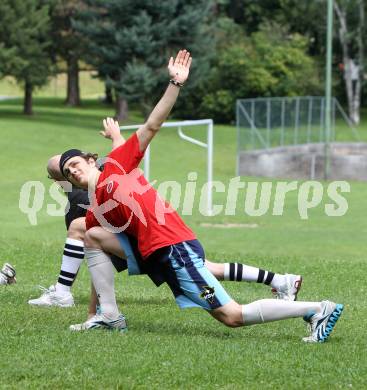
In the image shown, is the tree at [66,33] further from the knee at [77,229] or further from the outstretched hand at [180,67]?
the outstretched hand at [180,67]

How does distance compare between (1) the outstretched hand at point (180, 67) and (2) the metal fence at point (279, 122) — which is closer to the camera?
(1) the outstretched hand at point (180, 67)

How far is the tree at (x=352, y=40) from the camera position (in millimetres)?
57375

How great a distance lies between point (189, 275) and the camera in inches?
288

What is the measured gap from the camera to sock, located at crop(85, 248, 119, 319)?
7672 mm

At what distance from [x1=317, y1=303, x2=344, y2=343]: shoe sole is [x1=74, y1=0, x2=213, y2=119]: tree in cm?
3762

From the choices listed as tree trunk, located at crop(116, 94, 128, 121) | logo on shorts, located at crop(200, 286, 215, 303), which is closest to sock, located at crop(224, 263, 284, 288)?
logo on shorts, located at crop(200, 286, 215, 303)

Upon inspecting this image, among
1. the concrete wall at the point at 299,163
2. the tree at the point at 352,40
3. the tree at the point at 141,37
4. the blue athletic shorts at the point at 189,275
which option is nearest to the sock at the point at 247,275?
the blue athletic shorts at the point at 189,275

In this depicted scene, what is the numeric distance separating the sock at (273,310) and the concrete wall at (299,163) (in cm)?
2790

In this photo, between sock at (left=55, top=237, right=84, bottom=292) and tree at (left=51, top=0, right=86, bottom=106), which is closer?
sock at (left=55, top=237, right=84, bottom=292)

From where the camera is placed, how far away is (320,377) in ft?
20.4

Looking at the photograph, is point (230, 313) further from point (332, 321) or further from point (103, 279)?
point (103, 279)

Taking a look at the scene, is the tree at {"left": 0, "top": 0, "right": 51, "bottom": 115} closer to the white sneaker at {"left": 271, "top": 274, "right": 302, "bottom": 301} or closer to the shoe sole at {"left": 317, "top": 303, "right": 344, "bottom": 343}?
the white sneaker at {"left": 271, "top": 274, "right": 302, "bottom": 301}

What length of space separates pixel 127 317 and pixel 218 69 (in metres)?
46.9

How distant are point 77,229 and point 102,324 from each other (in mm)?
1641
